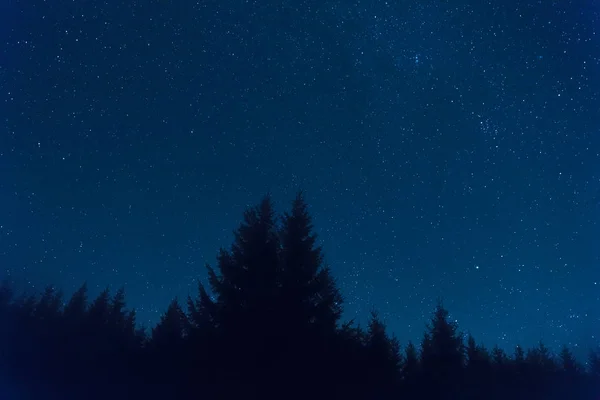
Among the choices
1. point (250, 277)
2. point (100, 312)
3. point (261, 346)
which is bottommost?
point (261, 346)

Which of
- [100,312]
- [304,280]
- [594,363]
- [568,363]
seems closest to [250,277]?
[304,280]

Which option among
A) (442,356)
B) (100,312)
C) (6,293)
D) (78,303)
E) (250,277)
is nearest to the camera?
(250,277)

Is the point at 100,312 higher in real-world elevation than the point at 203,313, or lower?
higher

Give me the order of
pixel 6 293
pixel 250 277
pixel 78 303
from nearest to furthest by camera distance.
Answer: pixel 250 277 < pixel 78 303 < pixel 6 293

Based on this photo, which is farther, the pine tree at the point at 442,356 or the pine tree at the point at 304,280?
the pine tree at the point at 442,356

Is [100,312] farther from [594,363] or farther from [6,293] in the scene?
[594,363]

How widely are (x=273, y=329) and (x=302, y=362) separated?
104cm

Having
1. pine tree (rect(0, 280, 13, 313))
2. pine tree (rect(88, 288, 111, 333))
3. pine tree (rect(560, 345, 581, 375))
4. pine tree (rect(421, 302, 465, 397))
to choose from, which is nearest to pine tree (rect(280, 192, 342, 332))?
pine tree (rect(421, 302, 465, 397))

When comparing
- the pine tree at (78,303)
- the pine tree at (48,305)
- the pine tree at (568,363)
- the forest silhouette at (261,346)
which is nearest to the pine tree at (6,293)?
the pine tree at (48,305)

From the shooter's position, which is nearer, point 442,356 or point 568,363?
point 442,356

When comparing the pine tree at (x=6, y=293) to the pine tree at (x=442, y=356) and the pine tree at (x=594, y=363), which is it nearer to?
the pine tree at (x=442, y=356)

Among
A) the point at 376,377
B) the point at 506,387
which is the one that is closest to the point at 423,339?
the point at 506,387

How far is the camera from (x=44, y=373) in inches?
672

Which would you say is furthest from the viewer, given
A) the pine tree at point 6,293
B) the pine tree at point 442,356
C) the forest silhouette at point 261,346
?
the pine tree at point 6,293
